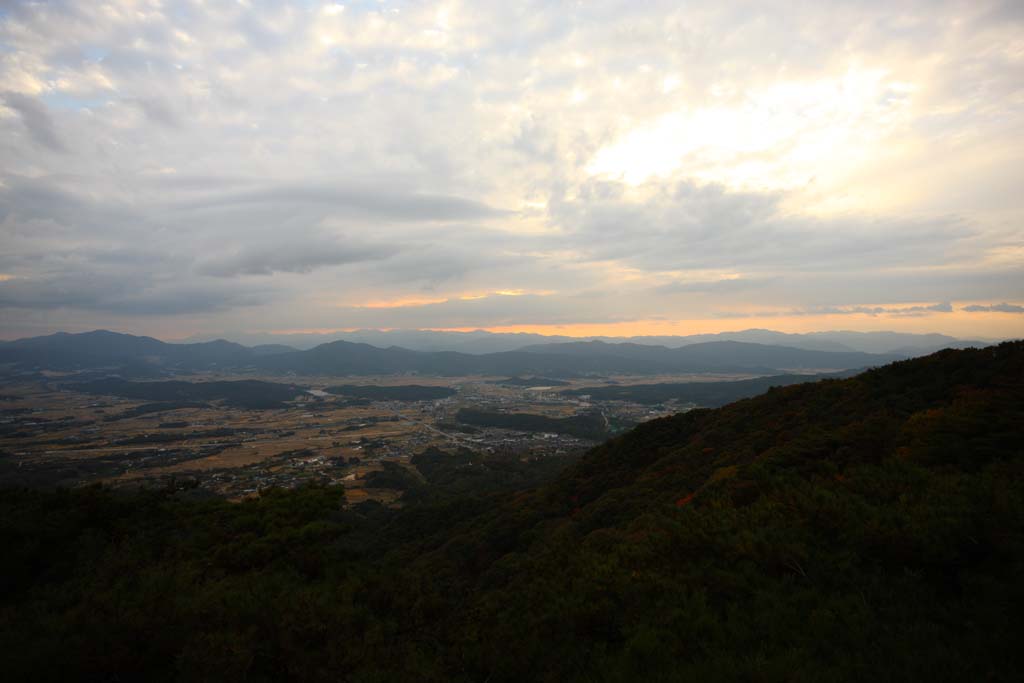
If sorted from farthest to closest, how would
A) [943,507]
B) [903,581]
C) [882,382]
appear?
[882,382], [943,507], [903,581]

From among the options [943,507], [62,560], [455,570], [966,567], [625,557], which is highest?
[943,507]

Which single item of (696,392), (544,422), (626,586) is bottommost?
(544,422)

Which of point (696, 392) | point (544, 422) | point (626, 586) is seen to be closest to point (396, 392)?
point (544, 422)

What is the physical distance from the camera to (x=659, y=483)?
18.3 meters

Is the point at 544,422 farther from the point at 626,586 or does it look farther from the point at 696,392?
the point at 626,586

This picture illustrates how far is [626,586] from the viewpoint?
761 centimetres

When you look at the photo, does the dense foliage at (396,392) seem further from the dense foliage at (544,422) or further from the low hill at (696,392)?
the low hill at (696,392)

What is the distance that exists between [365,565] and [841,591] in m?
11.4

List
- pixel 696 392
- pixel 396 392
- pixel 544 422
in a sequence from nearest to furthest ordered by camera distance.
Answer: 1. pixel 544 422
2. pixel 696 392
3. pixel 396 392

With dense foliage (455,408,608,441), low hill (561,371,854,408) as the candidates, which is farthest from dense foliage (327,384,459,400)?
low hill (561,371,854,408)

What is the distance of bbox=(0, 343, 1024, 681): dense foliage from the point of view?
5.61 meters

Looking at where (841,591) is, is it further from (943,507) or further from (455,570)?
(455,570)

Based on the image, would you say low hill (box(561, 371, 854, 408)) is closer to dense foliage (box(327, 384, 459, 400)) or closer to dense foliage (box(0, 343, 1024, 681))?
dense foliage (box(327, 384, 459, 400))

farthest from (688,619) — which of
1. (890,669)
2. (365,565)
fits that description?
(365,565)
